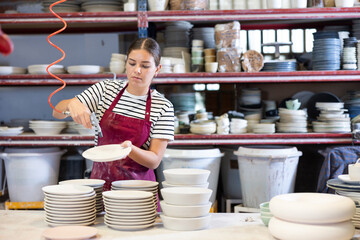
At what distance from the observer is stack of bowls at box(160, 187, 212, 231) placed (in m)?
1.88

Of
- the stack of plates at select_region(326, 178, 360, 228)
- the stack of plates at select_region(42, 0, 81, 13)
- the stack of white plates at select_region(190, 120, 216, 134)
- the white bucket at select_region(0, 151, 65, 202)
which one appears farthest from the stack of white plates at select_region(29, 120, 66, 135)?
the stack of plates at select_region(326, 178, 360, 228)

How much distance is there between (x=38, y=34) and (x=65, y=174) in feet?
6.00

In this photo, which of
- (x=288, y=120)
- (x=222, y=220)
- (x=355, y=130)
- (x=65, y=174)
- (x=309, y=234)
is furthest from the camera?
(x=65, y=174)

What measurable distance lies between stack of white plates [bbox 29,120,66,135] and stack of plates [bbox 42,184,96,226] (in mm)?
2849

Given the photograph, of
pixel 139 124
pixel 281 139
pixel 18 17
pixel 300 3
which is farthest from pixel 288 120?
pixel 18 17

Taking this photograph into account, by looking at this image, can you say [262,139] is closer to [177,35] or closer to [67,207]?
[177,35]

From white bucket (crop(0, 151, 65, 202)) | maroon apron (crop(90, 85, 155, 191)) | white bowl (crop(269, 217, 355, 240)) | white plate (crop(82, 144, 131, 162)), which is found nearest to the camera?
white bowl (crop(269, 217, 355, 240))

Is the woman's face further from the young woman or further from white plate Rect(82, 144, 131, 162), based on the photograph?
white plate Rect(82, 144, 131, 162)

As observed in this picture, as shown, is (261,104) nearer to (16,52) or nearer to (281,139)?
(281,139)

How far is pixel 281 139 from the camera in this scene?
4.49 m

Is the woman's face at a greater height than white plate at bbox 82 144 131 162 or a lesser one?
greater

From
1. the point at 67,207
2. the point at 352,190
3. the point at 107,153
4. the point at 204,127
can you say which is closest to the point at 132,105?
the point at 107,153

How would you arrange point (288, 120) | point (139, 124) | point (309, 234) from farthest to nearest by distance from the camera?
point (288, 120)
point (139, 124)
point (309, 234)

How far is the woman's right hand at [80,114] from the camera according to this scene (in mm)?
2322
